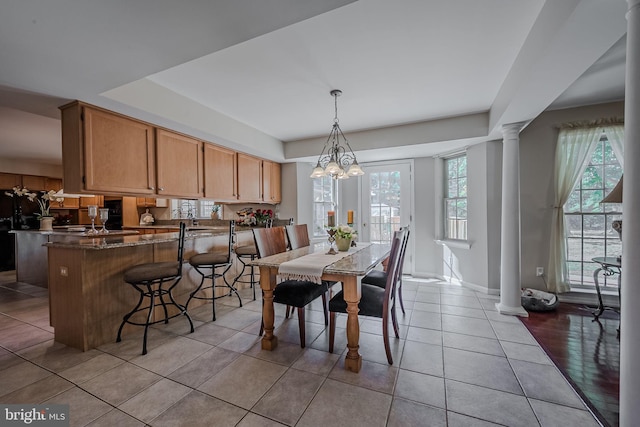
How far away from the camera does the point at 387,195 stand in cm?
493

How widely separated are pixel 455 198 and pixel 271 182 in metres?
3.15

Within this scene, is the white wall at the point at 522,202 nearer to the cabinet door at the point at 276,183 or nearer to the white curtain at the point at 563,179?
the white curtain at the point at 563,179

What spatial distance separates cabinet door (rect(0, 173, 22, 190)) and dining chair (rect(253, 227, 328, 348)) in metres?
6.33

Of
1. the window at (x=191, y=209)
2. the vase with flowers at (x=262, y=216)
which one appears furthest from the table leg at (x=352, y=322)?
the window at (x=191, y=209)

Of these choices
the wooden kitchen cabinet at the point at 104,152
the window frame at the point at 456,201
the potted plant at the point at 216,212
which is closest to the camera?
the wooden kitchen cabinet at the point at 104,152

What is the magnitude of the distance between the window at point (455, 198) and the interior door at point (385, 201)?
23.6 inches

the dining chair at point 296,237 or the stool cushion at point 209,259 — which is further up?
the dining chair at point 296,237

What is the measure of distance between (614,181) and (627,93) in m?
3.05

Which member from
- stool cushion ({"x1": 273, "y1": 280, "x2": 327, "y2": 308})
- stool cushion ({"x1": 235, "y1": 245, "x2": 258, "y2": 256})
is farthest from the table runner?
stool cushion ({"x1": 235, "y1": 245, "x2": 258, "y2": 256})

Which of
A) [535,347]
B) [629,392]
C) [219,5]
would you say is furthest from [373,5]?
[535,347]

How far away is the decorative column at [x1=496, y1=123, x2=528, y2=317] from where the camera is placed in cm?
300

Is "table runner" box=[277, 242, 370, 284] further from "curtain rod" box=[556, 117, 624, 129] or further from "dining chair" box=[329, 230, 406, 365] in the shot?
"curtain rod" box=[556, 117, 624, 129]

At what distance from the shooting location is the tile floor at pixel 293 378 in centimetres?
154

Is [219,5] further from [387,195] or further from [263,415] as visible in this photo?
[387,195]
